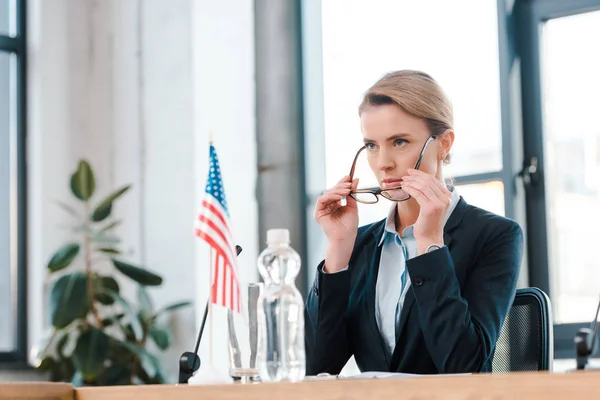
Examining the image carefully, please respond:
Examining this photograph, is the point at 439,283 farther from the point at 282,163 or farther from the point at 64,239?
the point at 64,239

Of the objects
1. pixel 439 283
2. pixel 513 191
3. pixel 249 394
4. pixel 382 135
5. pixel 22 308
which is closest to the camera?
pixel 249 394

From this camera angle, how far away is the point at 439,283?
1.70m

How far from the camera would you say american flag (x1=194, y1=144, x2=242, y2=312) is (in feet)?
5.40

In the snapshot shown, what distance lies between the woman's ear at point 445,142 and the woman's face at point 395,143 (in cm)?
1

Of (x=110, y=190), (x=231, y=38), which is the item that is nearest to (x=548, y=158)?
(x=231, y=38)

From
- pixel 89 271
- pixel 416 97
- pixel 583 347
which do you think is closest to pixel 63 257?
pixel 89 271

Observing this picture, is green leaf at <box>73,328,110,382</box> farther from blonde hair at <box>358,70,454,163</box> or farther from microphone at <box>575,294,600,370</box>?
microphone at <box>575,294,600,370</box>

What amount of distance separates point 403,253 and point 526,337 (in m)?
0.29

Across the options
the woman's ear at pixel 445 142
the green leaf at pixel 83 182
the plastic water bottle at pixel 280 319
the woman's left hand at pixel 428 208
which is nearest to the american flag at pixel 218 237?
the plastic water bottle at pixel 280 319

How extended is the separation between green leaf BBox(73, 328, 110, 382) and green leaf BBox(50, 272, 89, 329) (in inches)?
3.4

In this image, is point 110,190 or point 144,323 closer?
point 144,323

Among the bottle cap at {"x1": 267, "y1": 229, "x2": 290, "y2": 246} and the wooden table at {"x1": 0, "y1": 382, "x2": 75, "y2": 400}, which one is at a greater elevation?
the bottle cap at {"x1": 267, "y1": 229, "x2": 290, "y2": 246}

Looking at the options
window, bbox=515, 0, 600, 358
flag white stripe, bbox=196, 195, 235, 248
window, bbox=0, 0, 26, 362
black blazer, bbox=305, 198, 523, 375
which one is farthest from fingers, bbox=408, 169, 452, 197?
window, bbox=0, 0, 26, 362

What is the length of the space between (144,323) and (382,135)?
7.26ft
